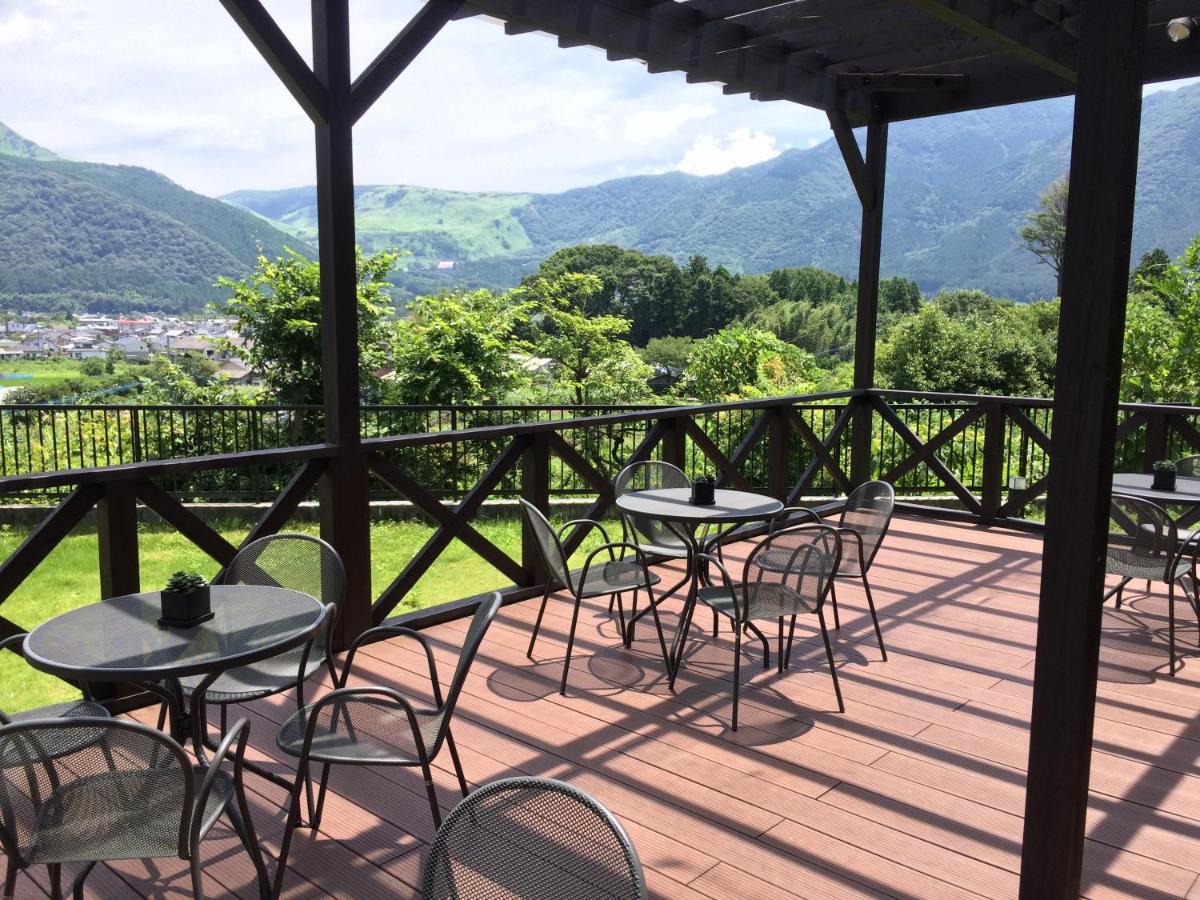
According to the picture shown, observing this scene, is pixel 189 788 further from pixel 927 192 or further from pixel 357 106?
pixel 927 192

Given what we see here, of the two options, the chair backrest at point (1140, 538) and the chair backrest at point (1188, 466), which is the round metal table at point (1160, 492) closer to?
the chair backrest at point (1188, 466)

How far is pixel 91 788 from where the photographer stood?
1699mm

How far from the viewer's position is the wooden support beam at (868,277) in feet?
20.6

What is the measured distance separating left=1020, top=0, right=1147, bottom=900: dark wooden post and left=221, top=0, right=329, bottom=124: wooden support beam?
260 cm

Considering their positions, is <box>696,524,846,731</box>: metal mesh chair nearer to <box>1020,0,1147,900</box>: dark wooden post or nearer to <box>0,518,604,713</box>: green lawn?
<box>1020,0,1147,900</box>: dark wooden post

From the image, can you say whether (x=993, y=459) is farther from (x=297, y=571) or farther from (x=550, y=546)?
(x=297, y=571)

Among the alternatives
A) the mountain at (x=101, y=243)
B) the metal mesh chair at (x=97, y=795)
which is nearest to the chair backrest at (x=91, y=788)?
the metal mesh chair at (x=97, y=795)

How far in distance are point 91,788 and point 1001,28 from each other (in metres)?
3.87

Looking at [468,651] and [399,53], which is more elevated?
[399,53]

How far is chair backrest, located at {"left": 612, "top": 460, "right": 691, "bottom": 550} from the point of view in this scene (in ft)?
14.3

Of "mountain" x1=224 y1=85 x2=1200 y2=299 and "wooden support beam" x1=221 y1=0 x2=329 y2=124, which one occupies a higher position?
"mountain" x1=224 y1=85 x2=1200 y2=299

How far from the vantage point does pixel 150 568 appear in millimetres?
7898

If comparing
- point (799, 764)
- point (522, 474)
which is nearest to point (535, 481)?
point (522, 474)

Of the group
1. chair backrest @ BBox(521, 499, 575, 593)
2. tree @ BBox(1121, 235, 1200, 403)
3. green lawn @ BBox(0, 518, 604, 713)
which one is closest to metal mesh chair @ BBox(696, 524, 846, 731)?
chair backrest @ BBox(521, 499, 575, 593)
